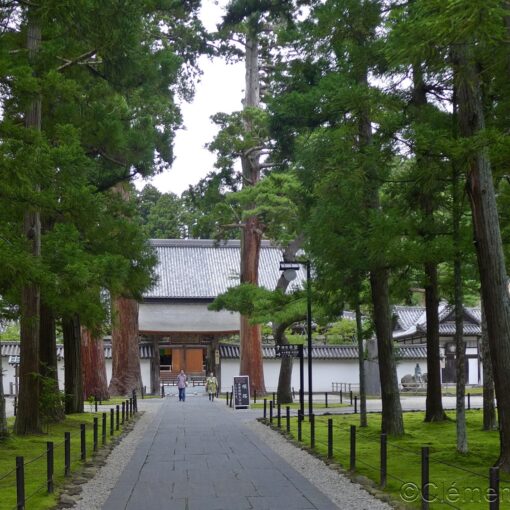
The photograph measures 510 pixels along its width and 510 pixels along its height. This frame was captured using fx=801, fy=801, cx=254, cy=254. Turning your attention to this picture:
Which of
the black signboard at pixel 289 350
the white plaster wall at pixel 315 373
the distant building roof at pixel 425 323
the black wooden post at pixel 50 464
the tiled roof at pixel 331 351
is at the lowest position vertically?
the white plaster wall at pixel 315 373

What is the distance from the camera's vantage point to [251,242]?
37.8 meters

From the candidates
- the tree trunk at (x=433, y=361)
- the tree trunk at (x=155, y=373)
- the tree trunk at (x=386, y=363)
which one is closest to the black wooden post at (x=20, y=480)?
the tree trunk at (x=386, y=363)

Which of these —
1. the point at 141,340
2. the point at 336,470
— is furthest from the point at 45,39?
the point at 141,340

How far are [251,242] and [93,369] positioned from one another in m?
9.35

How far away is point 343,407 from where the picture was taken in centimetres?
3172

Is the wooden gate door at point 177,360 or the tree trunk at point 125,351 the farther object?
the wooden gate door at point 177,360

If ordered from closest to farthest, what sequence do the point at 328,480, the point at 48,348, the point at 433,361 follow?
the point at 328,480 < the point at 433,361 < the point at 48,348

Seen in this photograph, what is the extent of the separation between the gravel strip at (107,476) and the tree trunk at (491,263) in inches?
221

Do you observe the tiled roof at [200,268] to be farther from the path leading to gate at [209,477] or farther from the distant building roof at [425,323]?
the path leading to gate at [209,477]

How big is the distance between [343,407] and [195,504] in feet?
73.4

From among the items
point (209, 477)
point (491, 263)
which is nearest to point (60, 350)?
point (209, 477)

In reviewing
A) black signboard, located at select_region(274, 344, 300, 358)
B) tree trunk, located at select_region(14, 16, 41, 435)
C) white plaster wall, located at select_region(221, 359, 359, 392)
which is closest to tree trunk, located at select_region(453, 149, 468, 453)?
tree trunk, located at select_region(14, 16, 41, 435)

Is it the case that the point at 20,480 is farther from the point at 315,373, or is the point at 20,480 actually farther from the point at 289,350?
the point at 315,373

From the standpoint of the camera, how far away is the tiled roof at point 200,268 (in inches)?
2025
